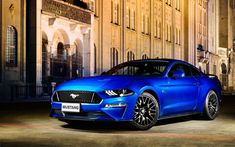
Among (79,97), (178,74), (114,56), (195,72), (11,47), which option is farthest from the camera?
(114,56)

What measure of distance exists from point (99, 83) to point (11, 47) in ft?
61.2

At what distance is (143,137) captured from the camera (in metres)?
8.68

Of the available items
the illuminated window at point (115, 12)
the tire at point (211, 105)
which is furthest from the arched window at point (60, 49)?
the tire at point (211, 105)

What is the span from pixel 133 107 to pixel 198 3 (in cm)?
5658

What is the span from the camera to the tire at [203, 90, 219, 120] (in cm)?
1213

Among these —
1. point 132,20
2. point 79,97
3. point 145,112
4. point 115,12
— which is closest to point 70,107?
point 79,97

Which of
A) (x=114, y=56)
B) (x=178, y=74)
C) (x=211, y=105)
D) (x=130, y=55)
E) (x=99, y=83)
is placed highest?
(x=130, y=55)

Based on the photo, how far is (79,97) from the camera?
31.4 ft

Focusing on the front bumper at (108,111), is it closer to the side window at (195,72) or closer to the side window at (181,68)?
the side window at (181,68)

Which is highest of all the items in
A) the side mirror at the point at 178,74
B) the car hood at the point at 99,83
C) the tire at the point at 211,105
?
the side mirror at the point at 178,74

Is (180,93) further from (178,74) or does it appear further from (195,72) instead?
(195,72)

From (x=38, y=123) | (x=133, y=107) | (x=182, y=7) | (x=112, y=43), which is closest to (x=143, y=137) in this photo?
(x=133, y=107)

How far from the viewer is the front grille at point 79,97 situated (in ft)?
30.9

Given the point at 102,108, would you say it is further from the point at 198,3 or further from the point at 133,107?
the point at 198,3
